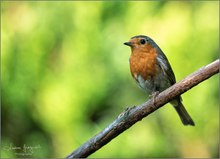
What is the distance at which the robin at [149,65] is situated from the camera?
4207 mm

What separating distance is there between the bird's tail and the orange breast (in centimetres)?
49

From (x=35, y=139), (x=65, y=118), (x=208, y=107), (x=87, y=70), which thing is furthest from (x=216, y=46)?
(x=35, y=139)

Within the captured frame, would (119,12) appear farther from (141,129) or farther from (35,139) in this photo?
(35,139)

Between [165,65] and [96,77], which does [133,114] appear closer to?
[165,65]

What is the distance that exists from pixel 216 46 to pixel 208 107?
1.81ft

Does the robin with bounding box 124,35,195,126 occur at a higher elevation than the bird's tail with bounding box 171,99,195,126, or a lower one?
higher

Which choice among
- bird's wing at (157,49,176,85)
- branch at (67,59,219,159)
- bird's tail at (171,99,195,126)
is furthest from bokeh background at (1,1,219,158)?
branch at (67,59,219,159)

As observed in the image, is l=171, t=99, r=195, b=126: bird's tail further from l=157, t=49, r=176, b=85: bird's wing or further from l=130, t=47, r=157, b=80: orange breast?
l=130, t=47, r=157, b=80: orange breast

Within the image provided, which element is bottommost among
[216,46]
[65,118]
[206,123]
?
[206,123]

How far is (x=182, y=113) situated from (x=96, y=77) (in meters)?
0.83

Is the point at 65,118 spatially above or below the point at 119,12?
below

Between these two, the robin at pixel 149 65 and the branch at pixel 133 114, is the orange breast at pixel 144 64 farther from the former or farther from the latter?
the branch at pixel 133 114

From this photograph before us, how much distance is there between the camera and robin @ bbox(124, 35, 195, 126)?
13.8 ft

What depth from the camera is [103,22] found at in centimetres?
477
